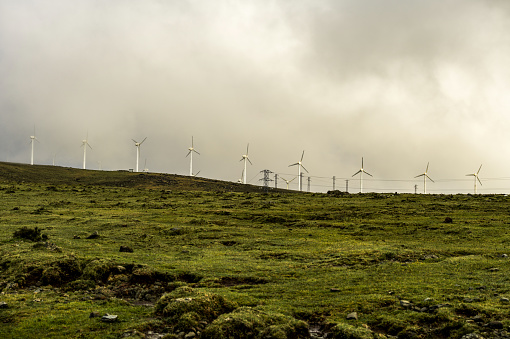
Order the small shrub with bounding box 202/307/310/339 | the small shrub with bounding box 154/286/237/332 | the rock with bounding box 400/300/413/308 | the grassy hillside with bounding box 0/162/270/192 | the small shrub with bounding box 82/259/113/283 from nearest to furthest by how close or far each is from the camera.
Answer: the small shrub with bounding box 202/307/310/339 → the small shrub with bounding box 154/286/237/332 → the rock with bounding box 400/300/413/308 → the small shrub with bounding box 82/259/113/283 → the grassy hillside with bounding box 0/162/270/192

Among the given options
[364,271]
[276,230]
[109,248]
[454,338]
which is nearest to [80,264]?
[109,248]

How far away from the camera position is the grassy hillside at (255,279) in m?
14.9

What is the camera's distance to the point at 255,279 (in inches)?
898

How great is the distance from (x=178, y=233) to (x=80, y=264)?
→ 17.8 meters

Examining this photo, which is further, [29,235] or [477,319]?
[29,235]

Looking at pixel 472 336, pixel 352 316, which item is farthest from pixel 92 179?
pixel 472 336

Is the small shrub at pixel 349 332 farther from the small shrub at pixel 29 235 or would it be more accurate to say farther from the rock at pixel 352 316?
the small shrub at pixel 29 235

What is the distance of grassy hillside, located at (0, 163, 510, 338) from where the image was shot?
1492 centimetres

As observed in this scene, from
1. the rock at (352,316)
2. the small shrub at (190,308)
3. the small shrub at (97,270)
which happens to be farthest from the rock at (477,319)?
the small shrub at (97,270)

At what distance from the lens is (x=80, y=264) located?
78.0ft

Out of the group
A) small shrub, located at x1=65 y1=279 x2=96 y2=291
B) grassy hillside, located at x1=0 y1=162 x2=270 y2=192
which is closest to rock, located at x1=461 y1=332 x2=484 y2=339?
small shrub, located at x1=65 y1=279 x2=96 y2=291

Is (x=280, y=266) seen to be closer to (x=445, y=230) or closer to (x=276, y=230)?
(x=276, y=230)

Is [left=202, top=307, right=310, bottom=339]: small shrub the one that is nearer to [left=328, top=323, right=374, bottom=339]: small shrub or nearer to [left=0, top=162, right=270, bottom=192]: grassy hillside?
[left=328, top=323, right=374, bottom=339]: small shrub

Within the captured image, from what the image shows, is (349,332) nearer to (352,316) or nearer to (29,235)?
(352,316)
